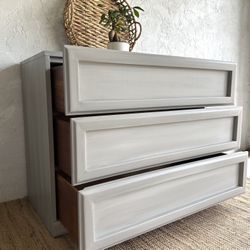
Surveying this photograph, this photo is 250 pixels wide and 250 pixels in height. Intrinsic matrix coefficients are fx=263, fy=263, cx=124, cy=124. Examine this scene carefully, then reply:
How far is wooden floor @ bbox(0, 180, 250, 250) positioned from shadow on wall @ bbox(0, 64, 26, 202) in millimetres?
94

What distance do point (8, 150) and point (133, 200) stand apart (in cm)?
63

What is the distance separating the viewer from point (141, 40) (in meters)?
1.47

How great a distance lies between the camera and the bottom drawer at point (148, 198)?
679 mm

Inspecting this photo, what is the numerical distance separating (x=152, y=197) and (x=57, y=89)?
1.43 feet

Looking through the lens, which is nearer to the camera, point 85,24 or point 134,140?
point 134,140

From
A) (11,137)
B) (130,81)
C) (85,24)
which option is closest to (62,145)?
(130,81)

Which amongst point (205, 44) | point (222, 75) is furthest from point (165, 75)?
point (205, 44)

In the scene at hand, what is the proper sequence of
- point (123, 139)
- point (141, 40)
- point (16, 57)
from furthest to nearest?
point (141, 40)
point (16, 57)
point (123, 139)

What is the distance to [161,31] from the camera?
154 cm

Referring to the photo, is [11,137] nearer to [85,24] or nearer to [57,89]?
[57,89]

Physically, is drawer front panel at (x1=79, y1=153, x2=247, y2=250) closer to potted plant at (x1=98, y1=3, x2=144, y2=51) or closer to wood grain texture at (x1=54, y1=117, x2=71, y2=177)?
wood grain texture at (x1=54, y1=117, x2=71, y2=177)

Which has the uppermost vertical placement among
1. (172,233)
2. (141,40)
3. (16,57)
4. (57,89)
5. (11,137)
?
(141,40)

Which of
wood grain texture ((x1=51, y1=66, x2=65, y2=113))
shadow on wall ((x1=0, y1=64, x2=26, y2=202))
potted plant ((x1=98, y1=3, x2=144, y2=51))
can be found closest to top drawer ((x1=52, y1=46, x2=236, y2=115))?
→ wood grain texture ((x1=51, y1=66, x2=65, y2=113))

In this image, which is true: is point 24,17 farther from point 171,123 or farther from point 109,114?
point 171,123
